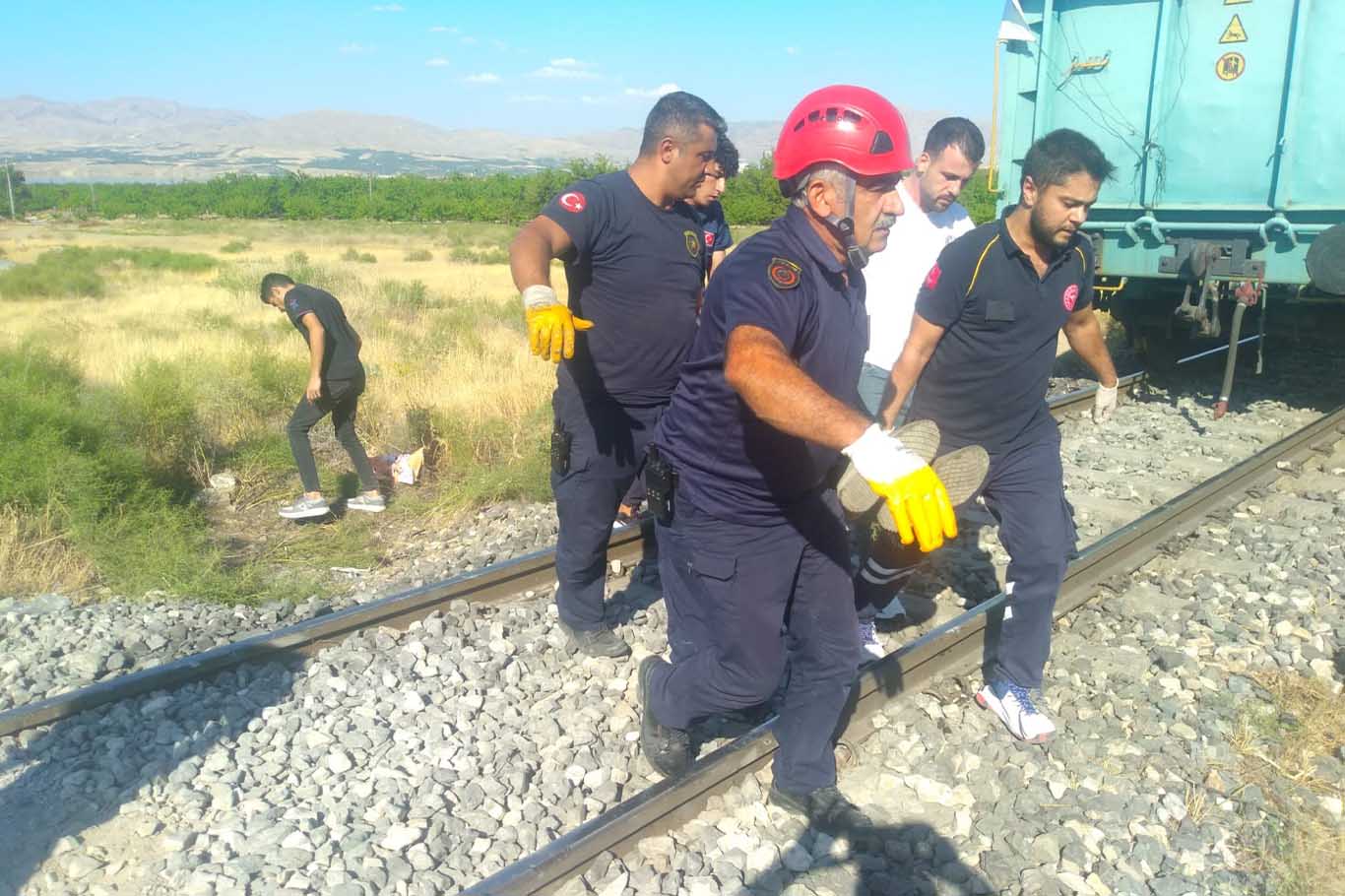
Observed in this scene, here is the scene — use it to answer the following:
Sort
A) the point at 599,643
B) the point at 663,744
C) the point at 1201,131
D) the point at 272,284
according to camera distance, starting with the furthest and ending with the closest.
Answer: the point at 1201,131, the point at 272,284, the point at 599,643, the point at 663,744

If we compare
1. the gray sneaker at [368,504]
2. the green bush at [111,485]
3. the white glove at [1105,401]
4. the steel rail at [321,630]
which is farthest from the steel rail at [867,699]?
the gray sneaker at [368,504]

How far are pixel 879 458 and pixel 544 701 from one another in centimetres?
219

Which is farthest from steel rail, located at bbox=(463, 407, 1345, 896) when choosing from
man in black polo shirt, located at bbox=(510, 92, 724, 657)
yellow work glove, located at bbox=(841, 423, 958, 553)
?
yellow work glove, located at bbox=(841, 423, 958, 553)

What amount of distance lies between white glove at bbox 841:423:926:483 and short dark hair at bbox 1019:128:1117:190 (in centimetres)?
181

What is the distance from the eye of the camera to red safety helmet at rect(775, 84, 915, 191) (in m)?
2.73

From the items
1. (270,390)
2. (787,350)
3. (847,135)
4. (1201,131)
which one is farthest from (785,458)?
(1201,131)

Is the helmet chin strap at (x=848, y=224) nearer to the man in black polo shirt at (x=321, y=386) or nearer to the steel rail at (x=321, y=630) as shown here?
the steel rail at (x=321, y=630)

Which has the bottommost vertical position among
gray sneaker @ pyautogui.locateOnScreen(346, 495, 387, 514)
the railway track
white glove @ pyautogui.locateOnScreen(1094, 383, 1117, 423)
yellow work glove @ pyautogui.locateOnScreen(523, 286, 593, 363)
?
gray sneaker @ pyautogui.locateOnScreen(346, 495, 387, 514)

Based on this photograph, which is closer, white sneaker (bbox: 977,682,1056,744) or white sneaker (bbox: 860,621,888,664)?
white sneaker (bbox: 977,682,1056,744)

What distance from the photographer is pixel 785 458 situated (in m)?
2.91

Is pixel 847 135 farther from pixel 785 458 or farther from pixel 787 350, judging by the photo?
pixel 785 458

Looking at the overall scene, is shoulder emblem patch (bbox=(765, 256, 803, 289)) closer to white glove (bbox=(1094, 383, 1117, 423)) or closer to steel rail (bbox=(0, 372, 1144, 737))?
white glove (bbox=(1094, 383, 1117, 423))

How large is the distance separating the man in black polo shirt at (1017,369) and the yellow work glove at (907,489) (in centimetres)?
157

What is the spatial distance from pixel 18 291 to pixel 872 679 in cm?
2603
